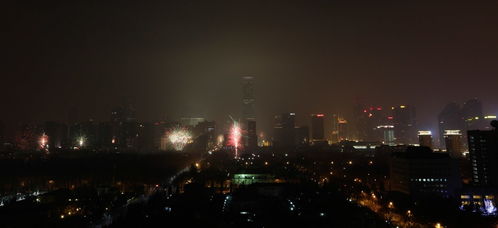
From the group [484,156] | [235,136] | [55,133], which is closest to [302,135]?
[235,136]

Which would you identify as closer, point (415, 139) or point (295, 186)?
point (295, 186)

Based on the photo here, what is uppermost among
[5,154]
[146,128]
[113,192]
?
[146,128]

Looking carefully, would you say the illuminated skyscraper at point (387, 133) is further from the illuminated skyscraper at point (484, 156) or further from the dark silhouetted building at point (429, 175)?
the dark silhouetted building at point (429, 175)

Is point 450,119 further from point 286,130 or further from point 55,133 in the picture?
point 55,133

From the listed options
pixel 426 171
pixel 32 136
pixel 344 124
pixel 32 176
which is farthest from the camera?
pixel 344 124

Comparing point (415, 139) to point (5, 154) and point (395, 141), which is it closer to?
point (395, 141)

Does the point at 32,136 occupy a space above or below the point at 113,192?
above

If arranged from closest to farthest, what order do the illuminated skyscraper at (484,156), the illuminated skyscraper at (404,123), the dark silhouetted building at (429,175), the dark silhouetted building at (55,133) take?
1. the dark silhouetted building at (429,175)
2. the illuminated skyscraper at (484,156)
3. the dark silhouetted building at (55,133)
4. the illuminated skyscraper at (404,123)

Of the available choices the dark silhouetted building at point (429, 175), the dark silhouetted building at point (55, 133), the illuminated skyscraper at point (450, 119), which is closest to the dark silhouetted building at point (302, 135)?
the illuminated skyscraper at point (450, 119)

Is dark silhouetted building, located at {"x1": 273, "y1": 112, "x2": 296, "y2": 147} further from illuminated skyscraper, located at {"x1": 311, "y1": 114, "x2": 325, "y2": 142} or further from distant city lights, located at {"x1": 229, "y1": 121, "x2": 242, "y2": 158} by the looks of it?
distant city lights, located at {"x1": 229, "y1": 121, "x2": 242, "y2": 158}

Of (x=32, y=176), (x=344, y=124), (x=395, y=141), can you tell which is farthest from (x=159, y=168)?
(x=344, y=124)

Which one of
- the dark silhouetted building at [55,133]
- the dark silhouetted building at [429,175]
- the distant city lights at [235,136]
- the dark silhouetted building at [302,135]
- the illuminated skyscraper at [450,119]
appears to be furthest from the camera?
the dark silhouetted building at [302,135]
